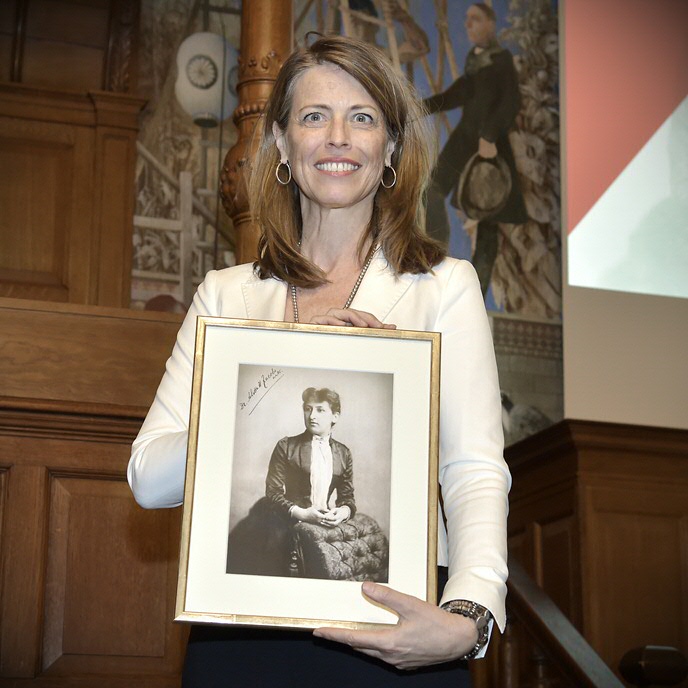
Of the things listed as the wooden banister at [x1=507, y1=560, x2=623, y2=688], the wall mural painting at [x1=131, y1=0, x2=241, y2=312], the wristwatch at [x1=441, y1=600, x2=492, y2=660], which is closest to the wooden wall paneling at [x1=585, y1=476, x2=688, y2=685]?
the wooden banister at [x1=507, y1=560, x2=623, y2=688]

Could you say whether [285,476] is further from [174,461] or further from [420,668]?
[420,668]

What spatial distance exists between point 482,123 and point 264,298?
693 cm

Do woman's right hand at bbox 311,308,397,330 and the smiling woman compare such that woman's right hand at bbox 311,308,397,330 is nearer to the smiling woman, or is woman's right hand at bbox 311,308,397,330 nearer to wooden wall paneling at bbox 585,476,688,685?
the smiling woman

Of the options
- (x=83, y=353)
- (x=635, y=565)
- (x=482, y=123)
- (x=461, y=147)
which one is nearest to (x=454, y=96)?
(x=482, y=123)

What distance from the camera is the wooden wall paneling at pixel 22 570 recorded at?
321 cm

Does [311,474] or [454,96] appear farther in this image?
[454,96]

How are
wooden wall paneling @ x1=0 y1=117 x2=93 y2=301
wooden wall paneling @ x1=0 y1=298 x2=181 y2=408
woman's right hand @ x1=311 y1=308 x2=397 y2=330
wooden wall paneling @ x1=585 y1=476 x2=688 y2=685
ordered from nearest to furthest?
woman's right hand @ x1=311 y1=308 x2=397 y2=330
wooden wall paneling @ x1=0 y1=298 x2=181 y2=408
wooden wall paneling @ x1=585 y1=476 x2=688 y2=685
wooden wall paneling @ x1=0 y1=117 x2=93 y2=301

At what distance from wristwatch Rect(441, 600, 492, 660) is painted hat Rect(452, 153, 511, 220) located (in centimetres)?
704

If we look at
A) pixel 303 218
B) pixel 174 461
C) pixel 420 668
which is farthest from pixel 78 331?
pixel 420 668

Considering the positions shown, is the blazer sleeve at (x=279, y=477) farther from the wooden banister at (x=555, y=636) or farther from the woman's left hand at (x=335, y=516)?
the wooden banister at (x=555, y=636)

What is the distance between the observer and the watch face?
785 centimetres

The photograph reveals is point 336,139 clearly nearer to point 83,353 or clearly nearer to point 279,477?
point 279,477

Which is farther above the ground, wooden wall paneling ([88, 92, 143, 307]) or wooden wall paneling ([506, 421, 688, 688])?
wooden wall paneling ([88, 92, 143, 307])

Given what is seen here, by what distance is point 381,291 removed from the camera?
1817mm
